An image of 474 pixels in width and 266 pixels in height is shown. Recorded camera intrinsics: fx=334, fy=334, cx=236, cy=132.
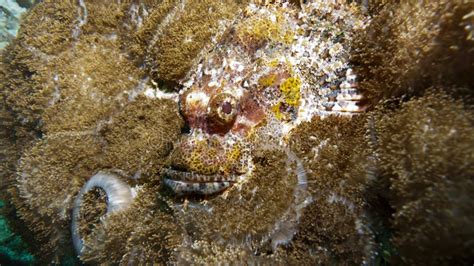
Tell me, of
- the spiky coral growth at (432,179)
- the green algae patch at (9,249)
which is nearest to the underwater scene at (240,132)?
the spiky coral growth at (432,179)

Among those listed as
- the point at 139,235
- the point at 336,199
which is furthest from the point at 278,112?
the point at 139,235

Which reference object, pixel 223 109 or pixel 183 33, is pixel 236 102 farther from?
pixel 183 33

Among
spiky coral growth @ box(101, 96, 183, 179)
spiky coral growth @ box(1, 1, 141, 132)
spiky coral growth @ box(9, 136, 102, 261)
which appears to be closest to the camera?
spiky coral growth @ box(101, 96, 183, 179)

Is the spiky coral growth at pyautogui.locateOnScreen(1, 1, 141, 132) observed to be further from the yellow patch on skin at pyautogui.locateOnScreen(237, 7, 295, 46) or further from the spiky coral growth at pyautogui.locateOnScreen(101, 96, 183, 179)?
the yellow patch on skin at pyautogui.locateOnScreen(237, 7, 295, 46)

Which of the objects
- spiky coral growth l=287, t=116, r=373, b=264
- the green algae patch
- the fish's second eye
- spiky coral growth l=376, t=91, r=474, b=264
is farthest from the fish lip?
the green algae patch

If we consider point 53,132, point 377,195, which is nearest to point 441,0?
point 377,195

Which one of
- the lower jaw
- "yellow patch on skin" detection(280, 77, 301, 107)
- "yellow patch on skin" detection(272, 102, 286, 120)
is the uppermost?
"yellow patch on skin" detection(280, 77, 301, 107)
